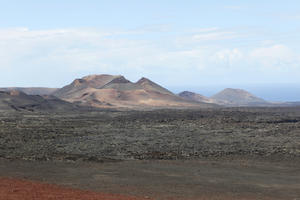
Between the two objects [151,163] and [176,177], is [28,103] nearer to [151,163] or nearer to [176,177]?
[151,163]

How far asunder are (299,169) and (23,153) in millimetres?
17520

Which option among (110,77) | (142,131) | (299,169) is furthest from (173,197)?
(110,77)

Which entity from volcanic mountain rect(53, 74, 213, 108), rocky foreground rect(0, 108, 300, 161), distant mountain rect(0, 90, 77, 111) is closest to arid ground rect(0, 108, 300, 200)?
rocky foreground rect(0, 108, 300, 161)

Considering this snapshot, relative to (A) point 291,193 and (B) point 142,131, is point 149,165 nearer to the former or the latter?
(A) point 291,193

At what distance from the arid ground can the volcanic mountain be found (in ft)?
227

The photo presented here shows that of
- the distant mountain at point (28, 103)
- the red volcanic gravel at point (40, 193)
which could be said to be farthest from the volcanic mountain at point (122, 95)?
the red volcanic gravel at point (40, 193)

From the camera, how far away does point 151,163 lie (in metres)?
29.2

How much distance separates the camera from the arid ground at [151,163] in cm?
2056

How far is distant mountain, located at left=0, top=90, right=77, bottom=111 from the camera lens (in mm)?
89938

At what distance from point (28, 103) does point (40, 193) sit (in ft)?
268

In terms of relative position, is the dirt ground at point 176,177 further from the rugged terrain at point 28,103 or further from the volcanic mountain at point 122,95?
the volcanic mountain at point 122,95

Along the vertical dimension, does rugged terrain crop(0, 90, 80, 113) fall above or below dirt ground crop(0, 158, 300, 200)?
above

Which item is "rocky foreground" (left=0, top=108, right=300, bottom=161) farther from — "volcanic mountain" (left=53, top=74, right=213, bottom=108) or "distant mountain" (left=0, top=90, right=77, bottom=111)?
"volcanic mountain" (left=53, top=74, right=213, bottom=108)

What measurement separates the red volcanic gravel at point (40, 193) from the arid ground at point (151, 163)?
0.04 metres
